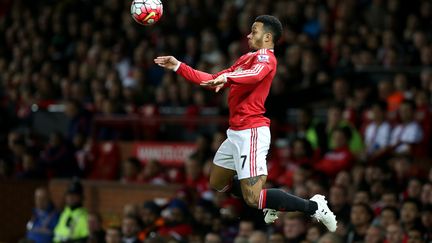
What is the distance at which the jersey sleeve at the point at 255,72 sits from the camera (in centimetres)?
948

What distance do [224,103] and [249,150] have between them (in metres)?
7.34

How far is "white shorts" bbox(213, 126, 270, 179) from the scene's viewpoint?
10117 millimetres

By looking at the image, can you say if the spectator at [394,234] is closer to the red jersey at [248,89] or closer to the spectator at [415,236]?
the spectator at [415,236]

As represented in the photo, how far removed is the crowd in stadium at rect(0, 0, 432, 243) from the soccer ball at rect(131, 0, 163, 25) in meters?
3.81

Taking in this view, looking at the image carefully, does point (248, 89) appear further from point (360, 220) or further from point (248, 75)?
point (360, 220)

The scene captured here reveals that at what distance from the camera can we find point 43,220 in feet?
52.5

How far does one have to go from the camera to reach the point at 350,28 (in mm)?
17422

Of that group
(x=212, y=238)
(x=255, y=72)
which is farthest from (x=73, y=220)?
(x=255, y=72)

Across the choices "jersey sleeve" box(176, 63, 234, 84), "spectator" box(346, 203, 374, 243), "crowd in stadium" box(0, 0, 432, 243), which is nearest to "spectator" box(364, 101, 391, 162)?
"crowd in stadium" box(0, 0, 432, 243)

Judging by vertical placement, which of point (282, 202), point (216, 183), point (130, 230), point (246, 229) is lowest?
point (130, 230)

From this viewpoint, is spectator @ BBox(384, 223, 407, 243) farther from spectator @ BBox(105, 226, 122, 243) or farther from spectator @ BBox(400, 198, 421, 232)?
spectator @ BBox(105, 226, 122, 243)

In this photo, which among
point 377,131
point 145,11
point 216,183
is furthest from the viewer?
point 377,131

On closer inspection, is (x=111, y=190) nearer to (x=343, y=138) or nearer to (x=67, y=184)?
(x=67, y=184)

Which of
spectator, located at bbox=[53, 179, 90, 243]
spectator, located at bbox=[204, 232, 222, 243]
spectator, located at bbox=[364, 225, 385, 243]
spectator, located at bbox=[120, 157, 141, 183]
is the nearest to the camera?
spectator, located at bbox=[364, 225, 385, 243]
